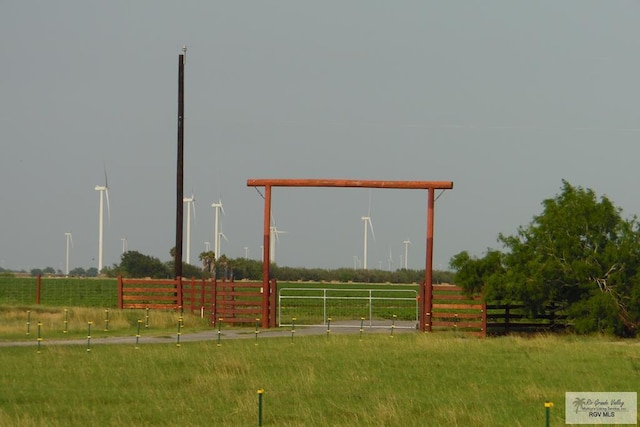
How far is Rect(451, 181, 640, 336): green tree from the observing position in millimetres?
35969

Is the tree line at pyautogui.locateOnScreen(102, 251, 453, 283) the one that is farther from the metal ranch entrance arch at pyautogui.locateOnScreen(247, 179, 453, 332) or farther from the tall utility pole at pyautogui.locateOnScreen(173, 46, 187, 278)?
the metal ranch entrance arch at pyautogui.locateOnScreen(247, 179, 453, 332)

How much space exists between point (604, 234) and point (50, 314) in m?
19.9

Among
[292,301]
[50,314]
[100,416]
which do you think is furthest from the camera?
[292,301]

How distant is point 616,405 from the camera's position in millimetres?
18047

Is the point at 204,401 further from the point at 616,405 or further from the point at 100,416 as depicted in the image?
the point at 616,405

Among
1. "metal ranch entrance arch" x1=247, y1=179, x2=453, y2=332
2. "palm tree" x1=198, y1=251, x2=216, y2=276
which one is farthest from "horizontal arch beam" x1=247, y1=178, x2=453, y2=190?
"palm tree" x1=198, y1=251, x2=216, y2=276

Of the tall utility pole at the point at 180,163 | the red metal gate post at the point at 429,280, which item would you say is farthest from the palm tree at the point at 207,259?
the red metal gate post at the point at 429,280

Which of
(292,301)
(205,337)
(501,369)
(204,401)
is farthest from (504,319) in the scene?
(292,301)

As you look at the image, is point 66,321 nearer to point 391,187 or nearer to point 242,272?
point 391,187

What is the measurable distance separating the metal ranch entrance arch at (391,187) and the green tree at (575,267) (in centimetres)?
115

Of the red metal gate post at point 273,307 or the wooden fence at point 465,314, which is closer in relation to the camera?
the wooden fence at point 465,314

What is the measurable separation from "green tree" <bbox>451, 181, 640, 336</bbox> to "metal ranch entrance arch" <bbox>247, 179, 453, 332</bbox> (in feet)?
3.76

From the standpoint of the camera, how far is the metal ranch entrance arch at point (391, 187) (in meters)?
37.8

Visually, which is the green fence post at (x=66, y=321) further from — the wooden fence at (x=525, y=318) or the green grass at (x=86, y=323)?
the wooden fence at (x=525, y=318)
